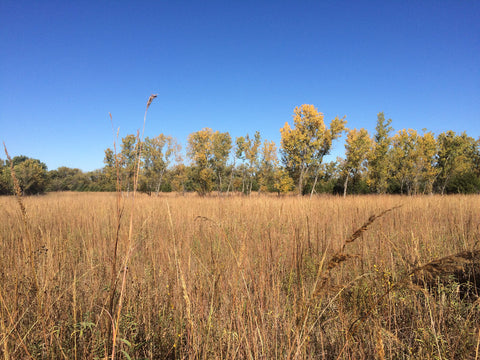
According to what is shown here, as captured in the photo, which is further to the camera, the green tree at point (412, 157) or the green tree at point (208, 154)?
the green tree at point (208, 154)

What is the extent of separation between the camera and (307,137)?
75.9ft

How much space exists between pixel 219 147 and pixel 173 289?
94.9 feet

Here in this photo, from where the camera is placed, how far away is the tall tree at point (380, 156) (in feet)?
87.0

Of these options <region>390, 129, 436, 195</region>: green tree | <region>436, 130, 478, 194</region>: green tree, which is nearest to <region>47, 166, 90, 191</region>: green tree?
<region>390, 129, 436, 195</region>: green tree

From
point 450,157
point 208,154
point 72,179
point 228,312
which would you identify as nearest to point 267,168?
point 208,154

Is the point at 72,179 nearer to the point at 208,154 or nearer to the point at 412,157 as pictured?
the point at 208,154

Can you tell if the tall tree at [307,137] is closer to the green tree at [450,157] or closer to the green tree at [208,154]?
the green tree at [208,154]

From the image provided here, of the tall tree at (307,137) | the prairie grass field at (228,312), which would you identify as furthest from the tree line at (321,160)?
the prairie grass field at (228,312)

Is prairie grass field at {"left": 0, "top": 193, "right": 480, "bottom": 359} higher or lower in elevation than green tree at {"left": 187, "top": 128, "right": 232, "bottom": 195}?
lower

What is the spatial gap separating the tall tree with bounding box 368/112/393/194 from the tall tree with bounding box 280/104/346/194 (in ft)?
22.3

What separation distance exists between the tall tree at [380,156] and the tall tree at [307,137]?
6.79 meters

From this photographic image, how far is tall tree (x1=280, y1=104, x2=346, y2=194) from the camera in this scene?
22.8m

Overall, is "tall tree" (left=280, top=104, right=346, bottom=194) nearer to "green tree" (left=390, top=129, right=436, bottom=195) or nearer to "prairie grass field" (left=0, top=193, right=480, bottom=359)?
"green tree" (left=390, top=129, right=436, bottom=195)

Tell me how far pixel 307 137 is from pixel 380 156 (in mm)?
10725
